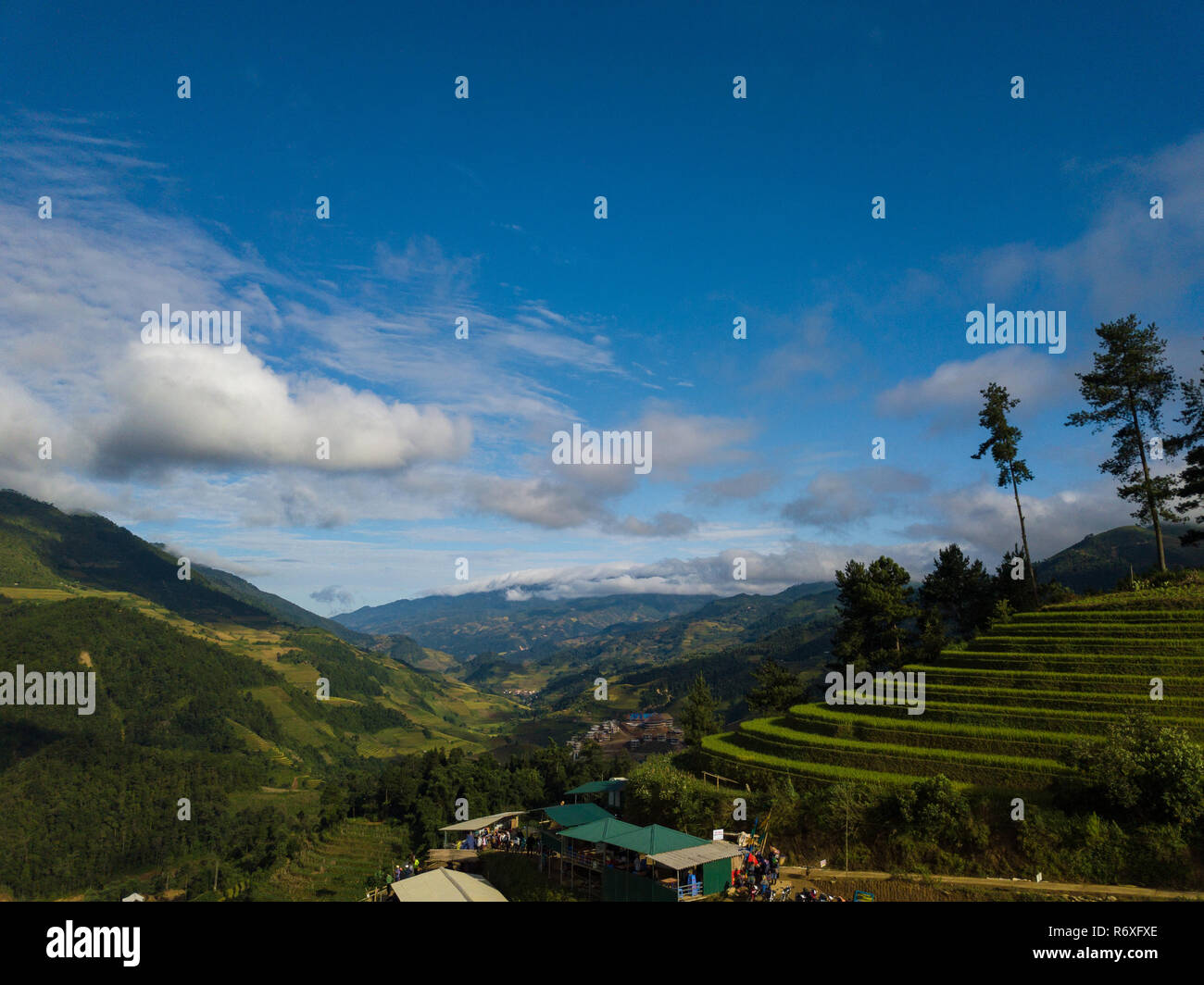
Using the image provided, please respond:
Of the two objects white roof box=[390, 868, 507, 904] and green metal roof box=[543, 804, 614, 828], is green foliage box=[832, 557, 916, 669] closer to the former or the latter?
green metal roof box=[543, 804, 614, 828]

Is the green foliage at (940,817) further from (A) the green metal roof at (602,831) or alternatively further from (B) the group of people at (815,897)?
(A) the green metal roof at (602,831)

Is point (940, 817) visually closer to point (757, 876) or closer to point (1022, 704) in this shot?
point (757, 876)

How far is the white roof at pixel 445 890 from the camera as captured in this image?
30.4 metres

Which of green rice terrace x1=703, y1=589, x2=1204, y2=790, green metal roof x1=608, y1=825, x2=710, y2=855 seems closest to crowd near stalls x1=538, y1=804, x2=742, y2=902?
green metal roof x1=608, y1=825, x2=710, y2=855

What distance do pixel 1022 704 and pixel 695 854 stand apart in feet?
68.4

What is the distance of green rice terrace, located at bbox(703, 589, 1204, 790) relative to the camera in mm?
31109

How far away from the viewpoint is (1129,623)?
Answer: 36531mm

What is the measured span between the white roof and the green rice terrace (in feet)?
57.0

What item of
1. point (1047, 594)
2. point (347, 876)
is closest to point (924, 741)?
point (1047, 594)

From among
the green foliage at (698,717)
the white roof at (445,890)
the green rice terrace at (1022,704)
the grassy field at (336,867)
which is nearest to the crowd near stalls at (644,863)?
the white roof at (445,890)

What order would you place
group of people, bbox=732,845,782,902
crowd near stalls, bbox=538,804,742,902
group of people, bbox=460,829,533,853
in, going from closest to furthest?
crowd near stalls, bbox=538,804,742,902 < group of people, bbox=732,845,782,902 < group of people, bbox=460,829,533,853

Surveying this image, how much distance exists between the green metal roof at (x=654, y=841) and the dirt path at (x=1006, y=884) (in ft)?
17.8
